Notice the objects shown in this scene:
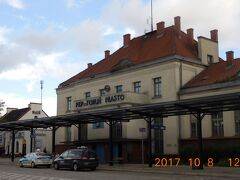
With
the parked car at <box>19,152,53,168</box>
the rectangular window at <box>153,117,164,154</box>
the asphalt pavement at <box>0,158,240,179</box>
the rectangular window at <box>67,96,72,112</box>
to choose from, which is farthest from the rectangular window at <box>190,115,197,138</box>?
the rectangular window at <box>67,96,72,112</box>

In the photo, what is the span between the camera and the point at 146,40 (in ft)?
178

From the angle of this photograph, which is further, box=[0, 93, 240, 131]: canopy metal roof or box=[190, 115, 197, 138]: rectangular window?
box=[190, 115, 197, 138]: rectangular window

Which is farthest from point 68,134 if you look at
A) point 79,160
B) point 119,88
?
point 79,160

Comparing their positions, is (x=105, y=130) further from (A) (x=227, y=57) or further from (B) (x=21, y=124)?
(A) (x=227, y=57)

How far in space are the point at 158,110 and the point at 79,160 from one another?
673 cm

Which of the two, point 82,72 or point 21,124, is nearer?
point 21,124

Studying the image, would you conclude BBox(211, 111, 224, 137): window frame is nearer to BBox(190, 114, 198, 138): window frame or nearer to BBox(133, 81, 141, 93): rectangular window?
BBox(190, 114, 198, 138): window frame

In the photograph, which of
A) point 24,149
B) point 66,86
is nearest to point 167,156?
point 66,86

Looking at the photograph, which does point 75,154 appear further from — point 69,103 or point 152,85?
point 69,103

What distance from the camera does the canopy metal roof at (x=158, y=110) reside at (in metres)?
28.1

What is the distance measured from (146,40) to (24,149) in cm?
3158

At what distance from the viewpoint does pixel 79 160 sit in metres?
32.0

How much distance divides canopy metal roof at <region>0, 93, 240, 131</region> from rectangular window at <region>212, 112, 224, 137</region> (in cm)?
768

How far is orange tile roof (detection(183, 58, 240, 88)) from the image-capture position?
4154 cm
